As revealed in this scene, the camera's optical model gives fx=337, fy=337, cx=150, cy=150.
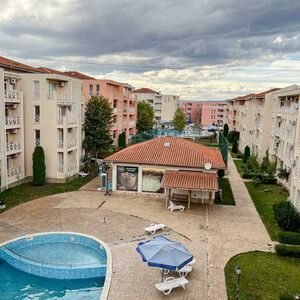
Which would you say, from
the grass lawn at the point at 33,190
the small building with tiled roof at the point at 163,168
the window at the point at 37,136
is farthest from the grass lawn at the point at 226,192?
the window at the point at 37,136

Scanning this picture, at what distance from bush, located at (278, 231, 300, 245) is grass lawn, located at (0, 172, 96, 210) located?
19.3 m

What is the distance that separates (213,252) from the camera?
1927 cm

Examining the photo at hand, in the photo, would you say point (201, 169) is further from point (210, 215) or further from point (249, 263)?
point (249, 263)

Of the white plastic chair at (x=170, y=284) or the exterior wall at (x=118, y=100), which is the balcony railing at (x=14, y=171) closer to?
the exterior wall at (x=118, y=100)

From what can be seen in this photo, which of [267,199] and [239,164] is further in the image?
[239,164]

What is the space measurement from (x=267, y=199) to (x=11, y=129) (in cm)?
2527

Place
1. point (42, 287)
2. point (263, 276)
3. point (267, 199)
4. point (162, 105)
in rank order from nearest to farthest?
point (263, 276) < point (42, 287) < point (267, 199) < point (162, 105)

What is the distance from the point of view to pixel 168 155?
1225 inches

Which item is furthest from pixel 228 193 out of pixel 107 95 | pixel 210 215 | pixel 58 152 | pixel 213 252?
pixel 107 95

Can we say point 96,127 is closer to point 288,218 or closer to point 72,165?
point 72,165

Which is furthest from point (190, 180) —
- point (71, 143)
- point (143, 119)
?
point (143, 119)

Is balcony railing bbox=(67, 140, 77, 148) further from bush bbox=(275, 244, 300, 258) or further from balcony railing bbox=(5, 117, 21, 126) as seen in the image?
bush bbox=(275, 244, 300, 258)

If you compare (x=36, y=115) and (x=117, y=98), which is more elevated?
(x=117, y=98)

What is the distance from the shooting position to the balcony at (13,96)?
30.8m
